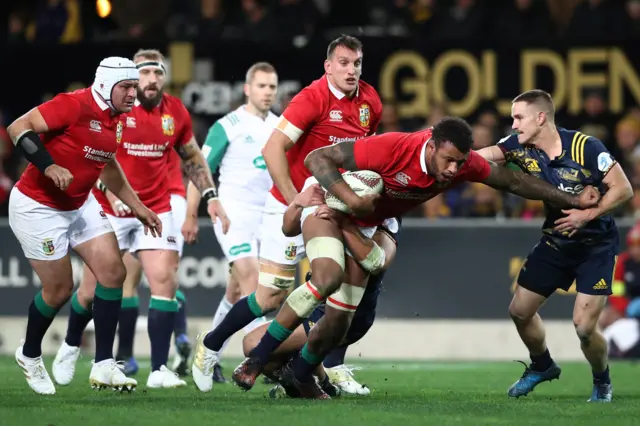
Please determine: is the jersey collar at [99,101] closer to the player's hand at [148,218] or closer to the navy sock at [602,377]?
the player's hand at [148,218]

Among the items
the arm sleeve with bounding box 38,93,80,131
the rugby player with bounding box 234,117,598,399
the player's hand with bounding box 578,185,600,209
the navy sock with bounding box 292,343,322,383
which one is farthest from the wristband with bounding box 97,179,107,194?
the player's hand with bounding box 578,185,600,209

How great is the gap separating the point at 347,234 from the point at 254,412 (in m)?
1.55

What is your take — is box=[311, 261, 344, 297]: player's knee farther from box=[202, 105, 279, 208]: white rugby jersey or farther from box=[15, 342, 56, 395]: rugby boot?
box=[202, 105, 279, 208]: white rugby jersey

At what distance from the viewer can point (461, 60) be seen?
15.8m

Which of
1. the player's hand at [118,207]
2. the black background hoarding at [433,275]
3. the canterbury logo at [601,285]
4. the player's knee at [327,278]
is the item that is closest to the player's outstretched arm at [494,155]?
the canterbury logo at [601,285]

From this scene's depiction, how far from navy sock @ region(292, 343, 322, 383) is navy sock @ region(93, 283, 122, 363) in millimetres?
1555

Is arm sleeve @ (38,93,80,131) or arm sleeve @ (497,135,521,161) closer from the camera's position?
arm sleeve @ (38,93,80,131)

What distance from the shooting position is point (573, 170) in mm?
9211

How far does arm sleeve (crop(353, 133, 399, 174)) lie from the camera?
27.9 ft

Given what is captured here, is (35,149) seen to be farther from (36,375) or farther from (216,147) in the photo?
(216,147)

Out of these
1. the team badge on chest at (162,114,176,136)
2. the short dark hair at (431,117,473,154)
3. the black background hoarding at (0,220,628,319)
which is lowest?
the black background hoarding at (0,220,628,319)

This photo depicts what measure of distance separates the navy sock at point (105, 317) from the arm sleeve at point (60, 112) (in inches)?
51.6

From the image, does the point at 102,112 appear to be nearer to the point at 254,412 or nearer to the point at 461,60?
the point at 254,412

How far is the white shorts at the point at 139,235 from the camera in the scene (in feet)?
34.9
